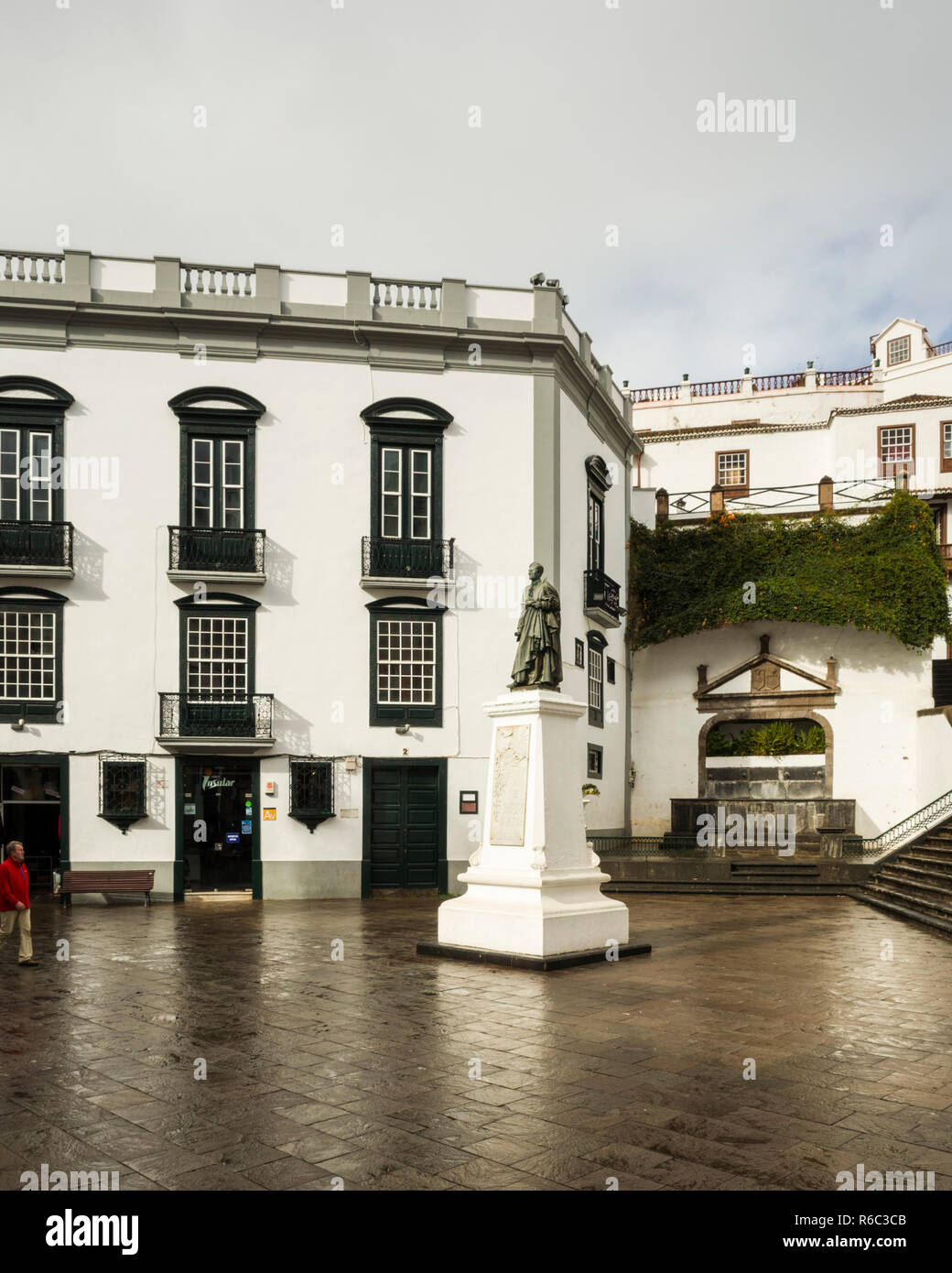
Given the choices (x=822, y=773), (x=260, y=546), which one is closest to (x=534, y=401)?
(x=260, y=546)

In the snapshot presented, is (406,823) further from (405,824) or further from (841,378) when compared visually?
(841,378)

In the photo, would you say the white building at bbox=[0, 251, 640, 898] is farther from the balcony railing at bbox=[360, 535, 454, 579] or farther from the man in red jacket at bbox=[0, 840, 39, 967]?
the man in red jacket at bbox=[0, 840, 39, 967]

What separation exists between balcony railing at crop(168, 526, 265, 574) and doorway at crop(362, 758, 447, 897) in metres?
4.52

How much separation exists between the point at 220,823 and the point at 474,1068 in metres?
14.3

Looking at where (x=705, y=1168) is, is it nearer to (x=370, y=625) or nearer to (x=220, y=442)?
(x=370, y=625)

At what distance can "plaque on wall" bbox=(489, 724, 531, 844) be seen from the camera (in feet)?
39.2

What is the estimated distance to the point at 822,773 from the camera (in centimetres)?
2641

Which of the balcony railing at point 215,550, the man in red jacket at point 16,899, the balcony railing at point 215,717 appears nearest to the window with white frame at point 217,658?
the balcony railing at point 215,717

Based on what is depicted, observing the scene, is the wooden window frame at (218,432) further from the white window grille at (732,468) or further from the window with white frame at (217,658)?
the white window grille at (732,468)

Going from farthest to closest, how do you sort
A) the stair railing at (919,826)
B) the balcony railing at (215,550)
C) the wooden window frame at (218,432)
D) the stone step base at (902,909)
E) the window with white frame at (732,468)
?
the window with white frame at (732,468)
the wooden window frame at (218,432)
the stair railing at (919,826)
the balcony railing at (215,550)
the stone step base at (902,909)

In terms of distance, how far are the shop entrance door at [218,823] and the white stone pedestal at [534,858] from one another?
30.0 ft

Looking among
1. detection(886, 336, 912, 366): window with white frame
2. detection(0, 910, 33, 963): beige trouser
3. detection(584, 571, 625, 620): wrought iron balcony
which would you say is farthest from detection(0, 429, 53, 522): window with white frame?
detection(886, 336, 912, 366): window with white frame

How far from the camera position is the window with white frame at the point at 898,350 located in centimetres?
4100

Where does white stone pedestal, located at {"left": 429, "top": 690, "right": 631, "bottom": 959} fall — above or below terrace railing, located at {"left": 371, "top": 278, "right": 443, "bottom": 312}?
below
